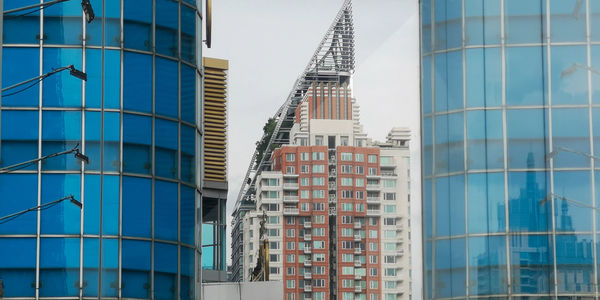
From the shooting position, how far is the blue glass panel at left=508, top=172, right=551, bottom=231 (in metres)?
60.4

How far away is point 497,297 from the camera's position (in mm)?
60219

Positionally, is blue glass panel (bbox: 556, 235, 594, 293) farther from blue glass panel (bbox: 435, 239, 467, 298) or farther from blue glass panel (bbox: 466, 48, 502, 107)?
blue glass panel (bbox: 466, 48, 502, 107)

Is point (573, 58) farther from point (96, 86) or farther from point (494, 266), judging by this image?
point (96, 86)

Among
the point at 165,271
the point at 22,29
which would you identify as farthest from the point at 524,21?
the point at 22,29

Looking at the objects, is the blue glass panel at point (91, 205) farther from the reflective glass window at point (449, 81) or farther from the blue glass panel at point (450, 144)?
the reflective glass window at point (449, 81)

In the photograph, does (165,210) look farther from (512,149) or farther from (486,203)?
(512,149)

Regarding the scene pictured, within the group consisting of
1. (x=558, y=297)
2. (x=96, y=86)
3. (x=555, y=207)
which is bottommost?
(x=558, y=297)

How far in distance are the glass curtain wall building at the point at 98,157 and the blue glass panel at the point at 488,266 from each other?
12.6 m

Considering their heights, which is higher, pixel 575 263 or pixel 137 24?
pixel 137 24

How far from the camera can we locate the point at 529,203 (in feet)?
199

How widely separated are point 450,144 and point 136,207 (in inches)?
560

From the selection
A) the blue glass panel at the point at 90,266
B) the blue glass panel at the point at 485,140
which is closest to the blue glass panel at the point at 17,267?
the blue glass panel at the point at 90,266

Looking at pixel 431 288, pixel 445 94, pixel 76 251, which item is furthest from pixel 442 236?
pixel 76 251

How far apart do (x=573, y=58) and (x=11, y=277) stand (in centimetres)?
2604
